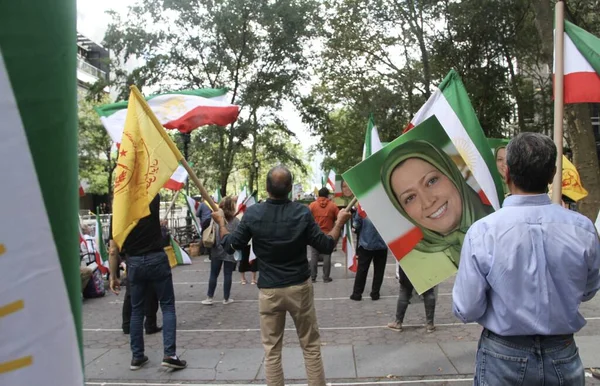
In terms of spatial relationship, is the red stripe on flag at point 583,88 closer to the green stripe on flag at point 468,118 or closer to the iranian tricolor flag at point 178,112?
the green stripe on flag at point 468,118

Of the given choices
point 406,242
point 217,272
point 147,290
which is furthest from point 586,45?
point 217,272

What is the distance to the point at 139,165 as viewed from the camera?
4289mm

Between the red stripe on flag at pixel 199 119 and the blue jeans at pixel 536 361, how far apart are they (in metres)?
Result: 6.09

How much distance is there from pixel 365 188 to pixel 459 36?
15.9 m

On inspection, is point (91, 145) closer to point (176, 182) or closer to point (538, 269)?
point (176, 182)

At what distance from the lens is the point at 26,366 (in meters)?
0.86

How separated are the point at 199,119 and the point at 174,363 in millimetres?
3737

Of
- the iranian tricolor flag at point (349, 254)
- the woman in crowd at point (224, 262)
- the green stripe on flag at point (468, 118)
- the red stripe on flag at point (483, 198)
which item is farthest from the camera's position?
A: the iranian tricolor flag at point (349, 254)

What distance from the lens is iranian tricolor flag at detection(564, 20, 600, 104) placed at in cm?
391

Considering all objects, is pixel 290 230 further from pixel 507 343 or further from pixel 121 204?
pixel 507 343

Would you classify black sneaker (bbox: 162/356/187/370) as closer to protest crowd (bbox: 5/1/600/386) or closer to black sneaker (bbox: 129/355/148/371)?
protest crowd (bbox: 5/1/600/386)

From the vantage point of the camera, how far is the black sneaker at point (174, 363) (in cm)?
521

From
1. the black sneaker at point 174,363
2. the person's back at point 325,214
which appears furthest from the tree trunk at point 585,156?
the black sneaker at point 174,363

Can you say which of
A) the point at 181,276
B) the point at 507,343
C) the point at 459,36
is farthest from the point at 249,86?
the point at 507,343
